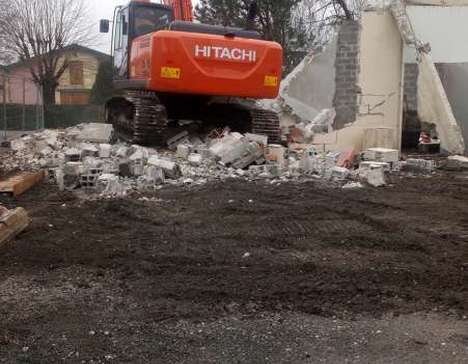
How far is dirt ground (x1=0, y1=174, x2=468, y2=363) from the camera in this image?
3.48 metres

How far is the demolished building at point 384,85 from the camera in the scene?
12812mm

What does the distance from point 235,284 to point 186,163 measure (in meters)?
5.86

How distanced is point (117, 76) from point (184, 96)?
226cm

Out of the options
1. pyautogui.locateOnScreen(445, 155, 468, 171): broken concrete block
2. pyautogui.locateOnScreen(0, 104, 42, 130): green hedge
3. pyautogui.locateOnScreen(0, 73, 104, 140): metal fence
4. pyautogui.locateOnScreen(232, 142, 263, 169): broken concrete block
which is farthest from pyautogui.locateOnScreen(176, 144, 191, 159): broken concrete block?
pyautogui.locateOnScreen(0, 104, 42, 130): green hedge

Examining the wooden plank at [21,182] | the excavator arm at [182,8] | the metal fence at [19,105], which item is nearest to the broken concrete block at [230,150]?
the wooden plank at [21,182]

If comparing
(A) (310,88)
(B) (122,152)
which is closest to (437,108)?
(A) (310,88)

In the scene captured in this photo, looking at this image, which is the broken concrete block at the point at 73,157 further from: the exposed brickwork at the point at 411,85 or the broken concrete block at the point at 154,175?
the exposed brickwork at the point at 411,85

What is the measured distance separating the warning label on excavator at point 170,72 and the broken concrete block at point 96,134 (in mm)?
2828

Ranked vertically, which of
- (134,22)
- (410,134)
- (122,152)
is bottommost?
(122,152)

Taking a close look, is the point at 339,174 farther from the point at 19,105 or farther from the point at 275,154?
the point at 19,105

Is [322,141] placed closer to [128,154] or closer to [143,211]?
[128,154]

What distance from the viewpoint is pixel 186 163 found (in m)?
10.2

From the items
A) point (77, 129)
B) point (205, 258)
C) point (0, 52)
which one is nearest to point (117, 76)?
point (77, 129)

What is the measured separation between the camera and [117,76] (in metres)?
14.1
